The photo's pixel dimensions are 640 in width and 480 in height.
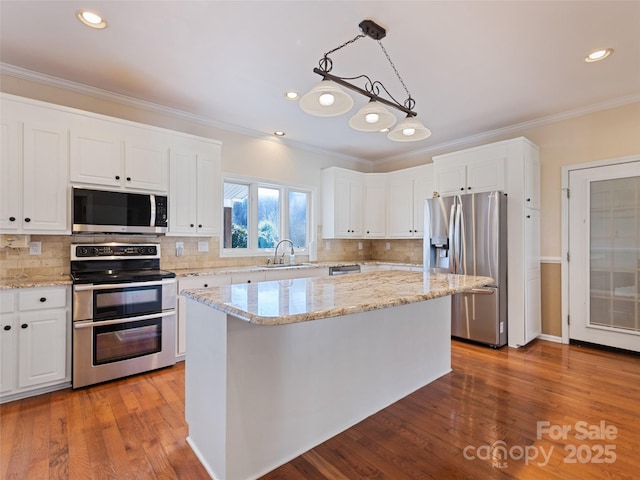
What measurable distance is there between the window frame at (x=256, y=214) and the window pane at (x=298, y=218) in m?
0.05

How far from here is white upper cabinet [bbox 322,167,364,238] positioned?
4.94 metres

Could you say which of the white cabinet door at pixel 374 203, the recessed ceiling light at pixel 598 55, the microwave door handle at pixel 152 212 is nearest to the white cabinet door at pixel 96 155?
the microwave door handle at pixel 152 212

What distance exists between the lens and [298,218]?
4.93 metres

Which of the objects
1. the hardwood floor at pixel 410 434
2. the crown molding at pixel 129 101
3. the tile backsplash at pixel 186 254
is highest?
the crown molding at pixel 129 101

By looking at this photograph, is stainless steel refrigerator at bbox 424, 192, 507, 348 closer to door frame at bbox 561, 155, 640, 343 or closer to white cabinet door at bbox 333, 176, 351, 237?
door frame at bbox 561, 155, 640, 343

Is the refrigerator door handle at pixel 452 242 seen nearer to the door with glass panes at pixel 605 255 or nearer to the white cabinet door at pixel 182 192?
the door with glass panes at pixel 605 255

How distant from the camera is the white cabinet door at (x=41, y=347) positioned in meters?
2.41

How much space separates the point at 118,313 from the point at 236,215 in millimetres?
1876

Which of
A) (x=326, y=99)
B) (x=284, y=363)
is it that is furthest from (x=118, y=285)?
(x=326, y=99)

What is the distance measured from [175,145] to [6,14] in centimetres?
143

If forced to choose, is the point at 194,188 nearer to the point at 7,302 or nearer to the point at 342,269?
the point at 7,302

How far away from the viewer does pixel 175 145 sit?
330cm

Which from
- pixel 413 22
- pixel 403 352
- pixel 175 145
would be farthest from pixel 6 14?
pixel 403 352

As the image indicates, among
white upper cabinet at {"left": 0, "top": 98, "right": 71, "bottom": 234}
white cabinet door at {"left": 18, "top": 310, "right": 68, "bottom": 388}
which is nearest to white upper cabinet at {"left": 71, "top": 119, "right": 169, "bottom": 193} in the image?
white upper cabinet at {"left": 0, "top": 98, "right": 71, "bottom": 234}
